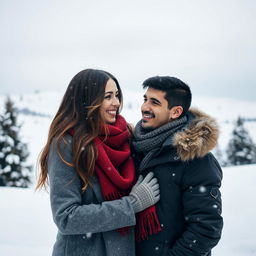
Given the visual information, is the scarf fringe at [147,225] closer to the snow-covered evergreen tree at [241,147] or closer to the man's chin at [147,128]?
the man's chin at [147,128]

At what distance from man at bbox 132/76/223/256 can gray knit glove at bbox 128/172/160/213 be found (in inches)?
2.6

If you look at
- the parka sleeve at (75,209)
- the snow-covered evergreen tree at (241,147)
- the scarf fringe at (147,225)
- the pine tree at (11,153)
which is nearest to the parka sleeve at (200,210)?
the scarf fringe at (147,225)

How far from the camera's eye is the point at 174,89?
7.96 ft

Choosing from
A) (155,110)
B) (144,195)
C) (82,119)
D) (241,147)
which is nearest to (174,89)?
(155,110)

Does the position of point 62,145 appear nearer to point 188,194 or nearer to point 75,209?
point 75,209

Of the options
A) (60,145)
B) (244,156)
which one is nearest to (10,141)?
(60,145)

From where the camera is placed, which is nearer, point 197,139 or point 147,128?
point 197,139

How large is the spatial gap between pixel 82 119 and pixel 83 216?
28.6 inches

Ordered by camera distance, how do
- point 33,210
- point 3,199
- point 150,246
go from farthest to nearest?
point 3,199 < point 33,210 < point 150,246

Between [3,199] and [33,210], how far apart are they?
88cm

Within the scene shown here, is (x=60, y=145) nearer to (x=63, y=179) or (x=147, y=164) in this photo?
(x=63, y=179)

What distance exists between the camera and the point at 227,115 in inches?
4099

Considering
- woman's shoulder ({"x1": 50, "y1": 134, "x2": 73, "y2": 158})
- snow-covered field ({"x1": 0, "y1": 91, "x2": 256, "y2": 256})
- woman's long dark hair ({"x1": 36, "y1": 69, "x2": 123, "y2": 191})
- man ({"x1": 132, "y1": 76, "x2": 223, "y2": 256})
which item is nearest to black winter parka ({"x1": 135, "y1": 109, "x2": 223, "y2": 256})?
man ({"x1": 132, "y1": 76, "x2": 223, "y2": 256})

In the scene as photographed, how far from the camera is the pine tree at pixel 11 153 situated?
1580cm
